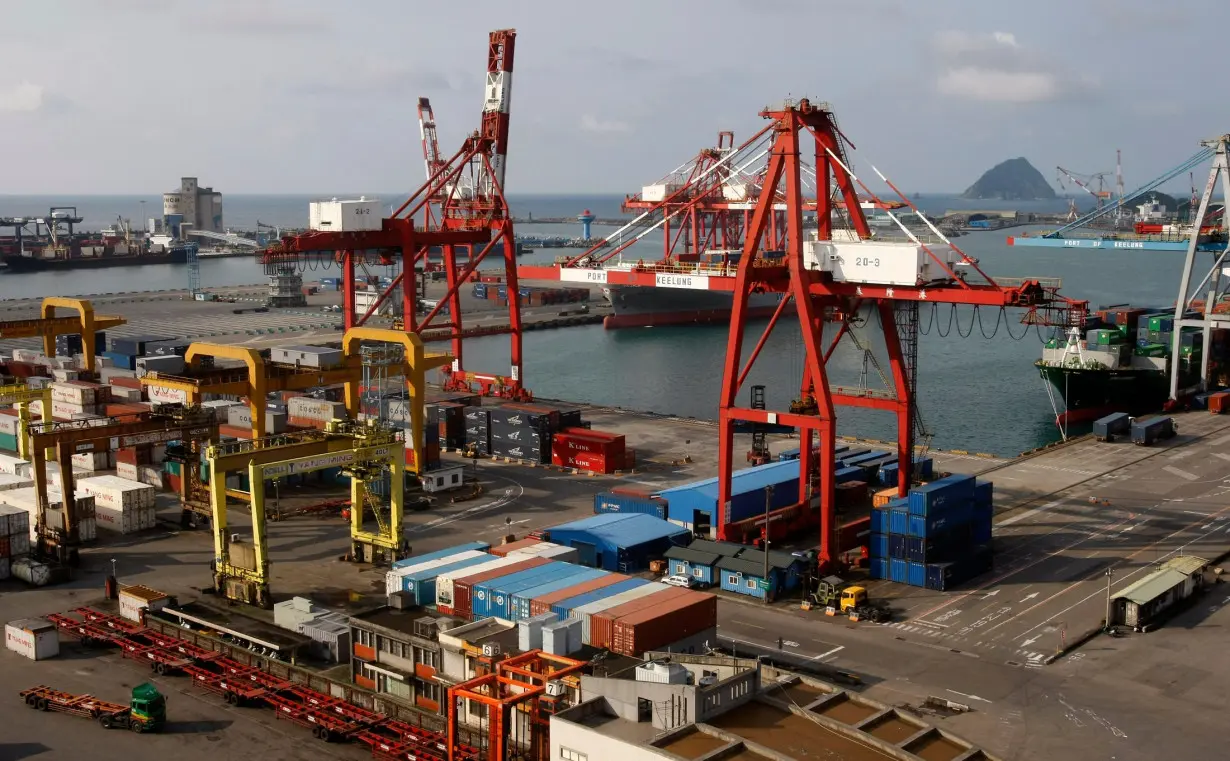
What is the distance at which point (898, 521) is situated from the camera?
40281 mm

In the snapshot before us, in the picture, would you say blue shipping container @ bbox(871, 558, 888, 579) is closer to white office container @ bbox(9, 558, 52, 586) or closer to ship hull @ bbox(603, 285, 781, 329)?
white office container @ bbox(9, 558, 52, 586)

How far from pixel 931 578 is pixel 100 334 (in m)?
63.3

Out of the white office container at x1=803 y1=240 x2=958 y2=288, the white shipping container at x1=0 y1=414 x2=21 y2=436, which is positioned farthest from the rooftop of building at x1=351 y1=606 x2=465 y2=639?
the white shipping container at x1=0 y1=414 x2=21 y2=436

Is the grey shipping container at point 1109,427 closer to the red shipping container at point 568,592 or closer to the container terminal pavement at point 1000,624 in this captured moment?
the container terminal pavement at point 1000,624

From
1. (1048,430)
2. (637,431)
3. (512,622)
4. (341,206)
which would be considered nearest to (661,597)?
(512,622)

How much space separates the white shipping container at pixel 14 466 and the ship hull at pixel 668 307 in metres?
74.0

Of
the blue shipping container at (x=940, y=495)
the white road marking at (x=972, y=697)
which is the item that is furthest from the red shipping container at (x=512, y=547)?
the white road marking at (x=972, y=697)

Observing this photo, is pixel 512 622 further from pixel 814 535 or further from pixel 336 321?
pixel 336 321

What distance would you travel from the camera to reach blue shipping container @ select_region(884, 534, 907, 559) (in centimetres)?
4031

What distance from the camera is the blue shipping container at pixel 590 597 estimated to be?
101 ft

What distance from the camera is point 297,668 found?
30859 mm

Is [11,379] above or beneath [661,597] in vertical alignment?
above

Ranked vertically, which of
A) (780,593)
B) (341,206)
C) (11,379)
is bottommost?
(780,593)

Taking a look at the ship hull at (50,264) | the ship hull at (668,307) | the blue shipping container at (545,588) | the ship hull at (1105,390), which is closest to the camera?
the blue shipping container at (545,588)
